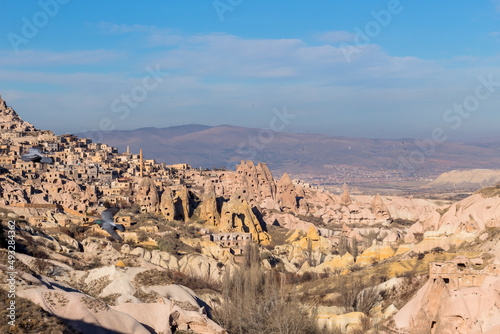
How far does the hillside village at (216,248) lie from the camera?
3216 cm

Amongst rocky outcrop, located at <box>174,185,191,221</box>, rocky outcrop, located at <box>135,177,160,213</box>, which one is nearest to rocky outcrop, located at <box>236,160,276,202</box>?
rocky outcrop, located at <box>174,185,191,221</box>

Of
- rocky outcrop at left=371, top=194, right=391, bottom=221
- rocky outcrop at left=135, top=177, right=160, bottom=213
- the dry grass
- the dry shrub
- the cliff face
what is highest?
the cliff face

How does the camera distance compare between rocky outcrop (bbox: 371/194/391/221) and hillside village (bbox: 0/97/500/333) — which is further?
rocky outcrop (bbox: 371/194/391/221)

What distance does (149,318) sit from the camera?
31625 mm

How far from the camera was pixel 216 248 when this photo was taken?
69625mm

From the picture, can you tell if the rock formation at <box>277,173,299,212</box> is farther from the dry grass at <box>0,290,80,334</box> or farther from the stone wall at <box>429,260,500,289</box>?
the dry grass at <box>0,290,80,334</box>

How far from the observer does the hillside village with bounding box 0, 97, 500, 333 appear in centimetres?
3216

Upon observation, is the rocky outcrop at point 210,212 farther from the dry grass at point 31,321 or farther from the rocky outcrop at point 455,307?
the dry grass at point 31,321

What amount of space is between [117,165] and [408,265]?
76.4 meters

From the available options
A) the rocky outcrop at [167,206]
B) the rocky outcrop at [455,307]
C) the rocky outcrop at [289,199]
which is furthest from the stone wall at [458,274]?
the rocky outcrop at [289,199]

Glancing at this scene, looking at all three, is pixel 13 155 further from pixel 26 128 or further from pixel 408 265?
pixel 408 265

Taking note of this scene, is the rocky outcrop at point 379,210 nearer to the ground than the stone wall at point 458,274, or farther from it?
nearer to the ground

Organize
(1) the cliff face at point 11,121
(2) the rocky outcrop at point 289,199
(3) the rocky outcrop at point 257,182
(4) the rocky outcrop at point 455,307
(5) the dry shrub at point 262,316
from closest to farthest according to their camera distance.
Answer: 1. (4) the rocky outcrop at point 455,307
2. (5) the dry shrub at point 262,316
3. (2) the rocky outcrop at point 289,199
4. (3) the rocky outcrop at point 257,182
5. (1) the cliff face at point 11,121

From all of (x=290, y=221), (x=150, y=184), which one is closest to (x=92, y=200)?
(x=150, y=184)
